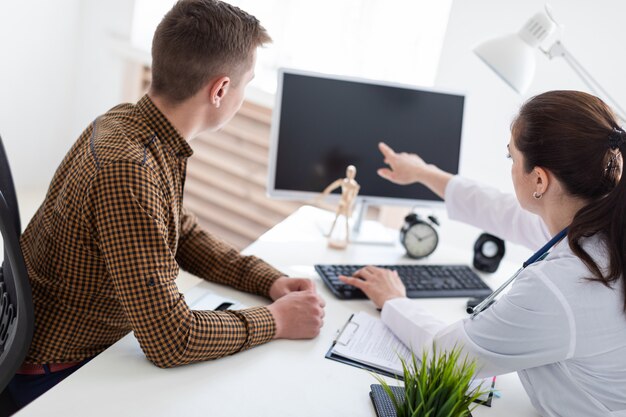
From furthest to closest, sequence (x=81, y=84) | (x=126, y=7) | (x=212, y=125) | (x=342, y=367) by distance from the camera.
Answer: (x=81, y=84) → (x=126, y=7) → (x=212, y=125) → (x=342, y=367)

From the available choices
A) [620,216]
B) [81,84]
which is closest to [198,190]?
[81,84]

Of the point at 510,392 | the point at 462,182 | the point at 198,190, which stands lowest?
the point at 198,190

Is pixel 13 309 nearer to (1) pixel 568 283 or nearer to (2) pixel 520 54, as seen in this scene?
(1) pixel 568 283

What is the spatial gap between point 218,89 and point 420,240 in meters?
0.86

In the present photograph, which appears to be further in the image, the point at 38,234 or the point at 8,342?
the point at 38,234

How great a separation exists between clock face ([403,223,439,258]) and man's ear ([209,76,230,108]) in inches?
31.0

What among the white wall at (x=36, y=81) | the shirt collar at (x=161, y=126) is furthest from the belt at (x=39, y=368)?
the white wall at (x=36, y=81)

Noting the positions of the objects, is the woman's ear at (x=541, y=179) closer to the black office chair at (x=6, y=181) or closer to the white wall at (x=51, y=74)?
the black office chair at (x=6, y=181)

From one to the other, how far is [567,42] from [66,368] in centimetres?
193

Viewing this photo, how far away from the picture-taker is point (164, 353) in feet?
3.44

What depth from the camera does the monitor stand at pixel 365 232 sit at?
192cm

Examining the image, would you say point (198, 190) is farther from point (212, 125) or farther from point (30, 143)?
point (212, 125)

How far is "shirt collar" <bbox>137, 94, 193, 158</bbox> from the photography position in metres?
1.20

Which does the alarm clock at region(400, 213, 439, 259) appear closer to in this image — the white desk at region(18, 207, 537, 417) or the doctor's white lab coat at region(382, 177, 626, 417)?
the white desk at region(18, 207, 537, 417)
